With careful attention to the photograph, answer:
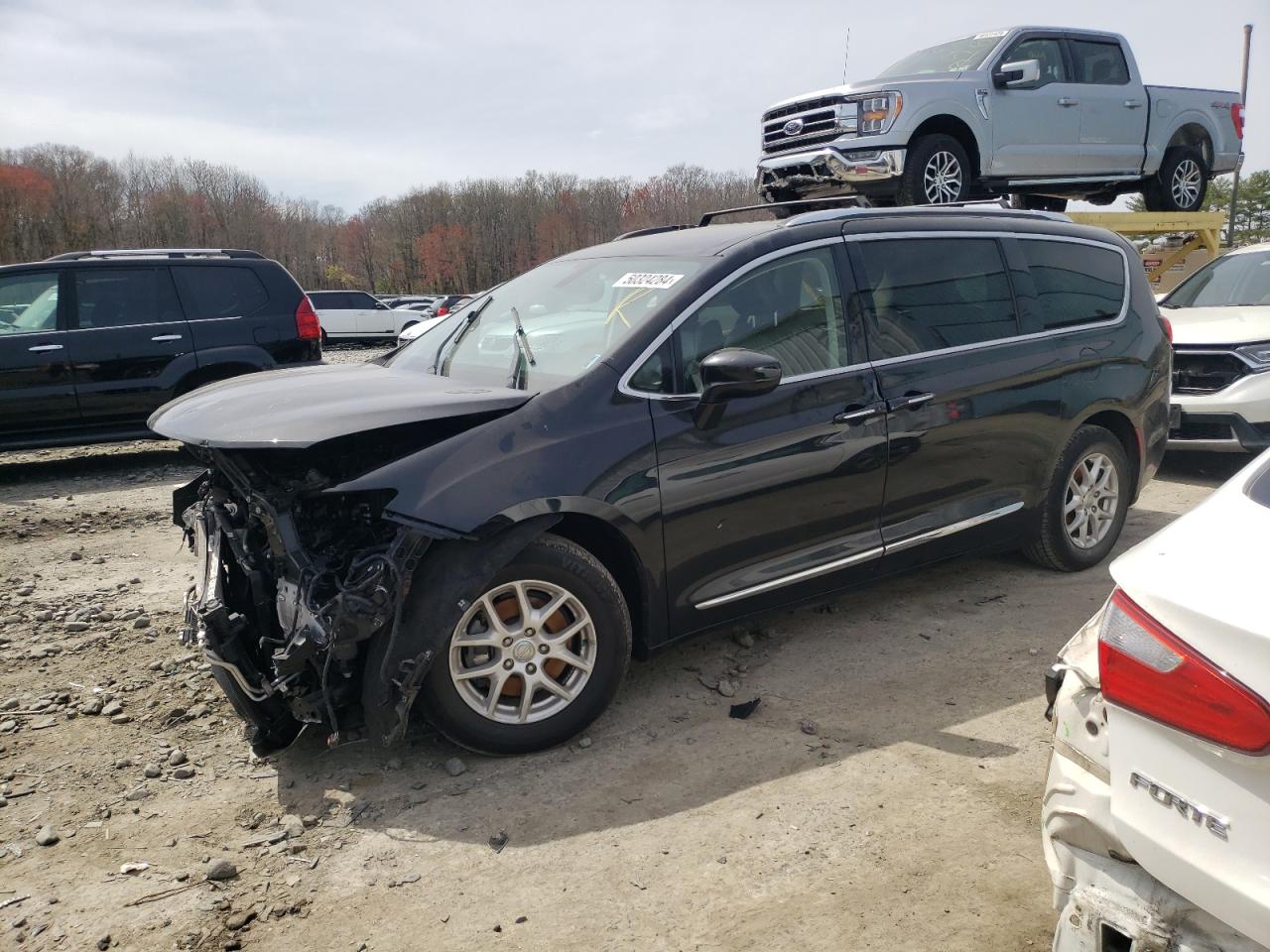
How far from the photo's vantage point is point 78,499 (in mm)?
7785

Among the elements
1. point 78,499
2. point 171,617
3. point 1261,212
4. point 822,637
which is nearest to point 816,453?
point 822,637

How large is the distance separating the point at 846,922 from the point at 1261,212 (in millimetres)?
55168

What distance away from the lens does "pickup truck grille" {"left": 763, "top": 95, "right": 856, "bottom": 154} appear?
8.52m

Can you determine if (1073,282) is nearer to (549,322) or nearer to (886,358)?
(886,358)

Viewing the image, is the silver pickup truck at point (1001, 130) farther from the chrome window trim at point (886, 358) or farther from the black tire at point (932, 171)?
the chrome window trim at point (886, 358)

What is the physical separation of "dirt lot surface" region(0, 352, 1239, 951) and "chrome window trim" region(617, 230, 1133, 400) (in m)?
1.29

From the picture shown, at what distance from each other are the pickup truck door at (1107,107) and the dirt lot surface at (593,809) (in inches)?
268

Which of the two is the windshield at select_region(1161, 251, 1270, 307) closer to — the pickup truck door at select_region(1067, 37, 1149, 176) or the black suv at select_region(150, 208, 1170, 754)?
the pickup truck door at select_region(1067, 37, 1149, 176)

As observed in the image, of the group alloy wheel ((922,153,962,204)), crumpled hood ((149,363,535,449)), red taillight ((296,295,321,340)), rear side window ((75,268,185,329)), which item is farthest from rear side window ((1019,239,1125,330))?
rear side window ((75,268,185,329))

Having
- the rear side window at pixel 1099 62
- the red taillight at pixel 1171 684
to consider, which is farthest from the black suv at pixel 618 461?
the rear side window at pixel 1099 62

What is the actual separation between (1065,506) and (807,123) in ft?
16.8

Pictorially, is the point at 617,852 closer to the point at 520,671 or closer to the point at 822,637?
the point at 520,671

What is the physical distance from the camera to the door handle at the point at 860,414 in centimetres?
404

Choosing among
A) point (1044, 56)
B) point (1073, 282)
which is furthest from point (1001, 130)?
point (1073, 282)
